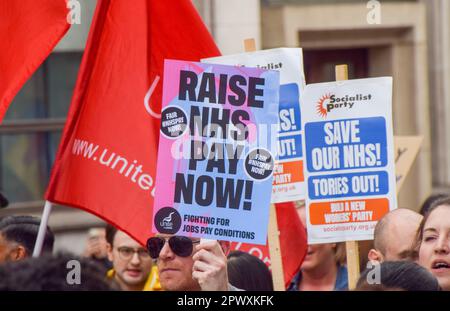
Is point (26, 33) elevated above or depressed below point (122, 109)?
above

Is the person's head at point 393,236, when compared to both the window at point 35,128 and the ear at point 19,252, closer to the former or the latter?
the ear at point 19,252

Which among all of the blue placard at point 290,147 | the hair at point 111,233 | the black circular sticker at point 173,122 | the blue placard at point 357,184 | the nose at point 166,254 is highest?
the black circular sticker at point 173,122

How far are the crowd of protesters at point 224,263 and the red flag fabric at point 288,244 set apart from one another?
0.31m

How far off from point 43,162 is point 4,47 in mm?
4796

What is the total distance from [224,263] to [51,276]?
1754 millimetres

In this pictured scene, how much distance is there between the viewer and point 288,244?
633cm

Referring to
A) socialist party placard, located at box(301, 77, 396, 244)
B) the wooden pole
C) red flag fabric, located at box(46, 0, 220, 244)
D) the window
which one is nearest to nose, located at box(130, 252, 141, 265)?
red flag fabric, located at box(46, 0, 220, 244)

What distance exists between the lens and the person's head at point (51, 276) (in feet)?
10.00

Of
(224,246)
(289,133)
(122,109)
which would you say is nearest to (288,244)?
(289,133)

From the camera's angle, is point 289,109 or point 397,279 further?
point 289,109

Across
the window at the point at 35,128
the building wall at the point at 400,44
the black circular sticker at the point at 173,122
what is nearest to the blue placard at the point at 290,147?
the black circular sticker at the point at 173,122

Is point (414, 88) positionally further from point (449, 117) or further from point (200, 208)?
point (200, 208)

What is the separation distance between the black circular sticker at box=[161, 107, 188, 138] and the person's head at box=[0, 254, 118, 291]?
1.80 m

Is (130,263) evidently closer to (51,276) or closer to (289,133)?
(289,133)
